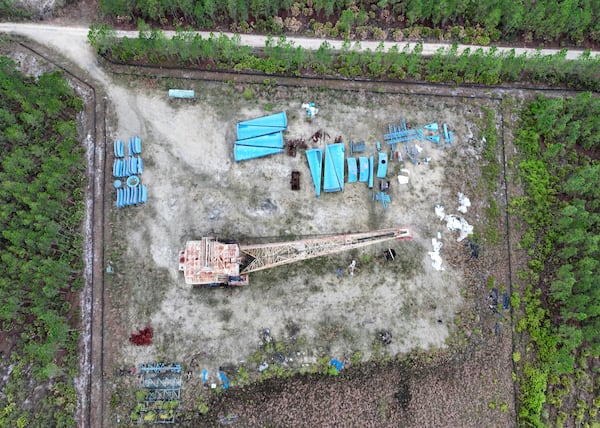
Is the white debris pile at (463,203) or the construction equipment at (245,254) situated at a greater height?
the white debris pile at (463,203)

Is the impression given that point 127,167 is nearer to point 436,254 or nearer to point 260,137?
point 260,137

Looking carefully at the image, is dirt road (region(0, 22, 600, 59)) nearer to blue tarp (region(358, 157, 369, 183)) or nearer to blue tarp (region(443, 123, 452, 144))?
blue tarp (region(443, 123, 452, 144))

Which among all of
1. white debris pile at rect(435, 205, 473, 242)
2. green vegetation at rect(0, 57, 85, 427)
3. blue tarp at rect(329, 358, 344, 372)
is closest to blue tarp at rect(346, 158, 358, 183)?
white debris pile at rect(435, 205, 473, 242)

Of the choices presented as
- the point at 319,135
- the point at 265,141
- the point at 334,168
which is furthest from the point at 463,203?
the point at 265,141

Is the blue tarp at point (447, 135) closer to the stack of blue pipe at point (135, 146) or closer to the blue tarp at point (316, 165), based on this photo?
the blue tarp at point (316, 165)

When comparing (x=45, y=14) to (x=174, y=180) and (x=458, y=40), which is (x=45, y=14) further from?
(x=458, y=40)

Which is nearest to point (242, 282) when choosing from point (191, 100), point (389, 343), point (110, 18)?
point (389, 343)

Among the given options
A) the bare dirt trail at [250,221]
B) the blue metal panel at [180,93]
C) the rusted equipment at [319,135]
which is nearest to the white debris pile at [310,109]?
the bare dirt trail at [250,221]
